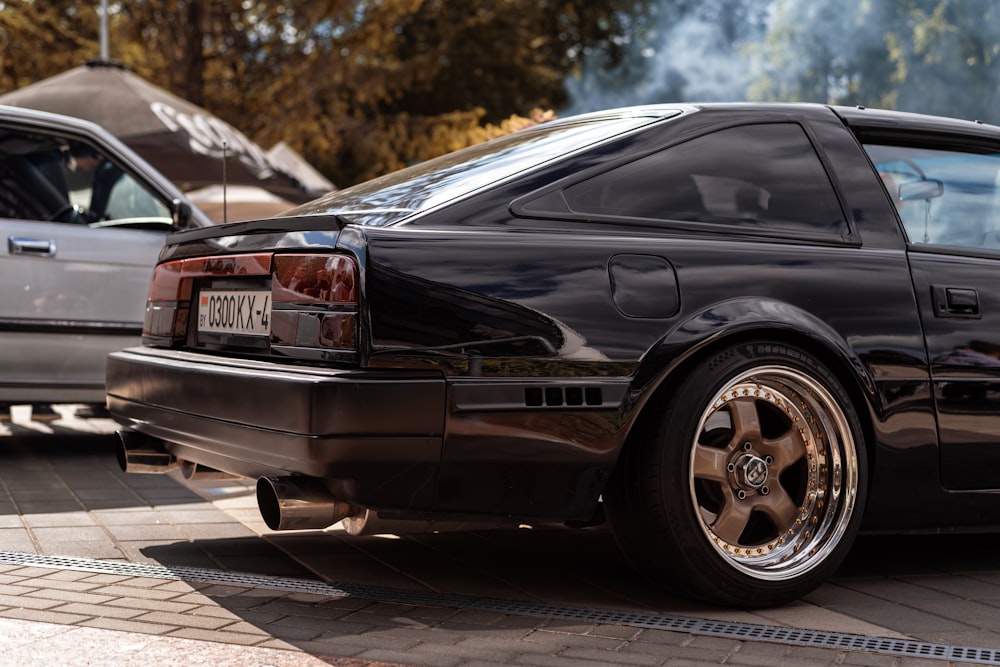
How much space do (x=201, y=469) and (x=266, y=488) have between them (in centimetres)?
86

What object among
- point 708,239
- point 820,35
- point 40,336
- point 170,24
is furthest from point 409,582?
point 820,35

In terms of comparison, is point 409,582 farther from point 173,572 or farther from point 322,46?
point 322,46

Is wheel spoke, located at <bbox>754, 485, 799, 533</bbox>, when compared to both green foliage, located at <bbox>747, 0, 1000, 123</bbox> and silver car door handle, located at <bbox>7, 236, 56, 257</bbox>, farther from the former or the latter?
green foliage, located at <bbox>747, 0, 1000, 123</bbox>

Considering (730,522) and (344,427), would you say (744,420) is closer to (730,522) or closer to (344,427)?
(730,522)

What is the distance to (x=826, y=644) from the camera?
3.27 meters

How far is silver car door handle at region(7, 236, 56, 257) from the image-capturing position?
630 centimetres

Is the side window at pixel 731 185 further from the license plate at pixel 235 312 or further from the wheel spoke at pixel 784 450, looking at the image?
the license plate at pixel 235 312

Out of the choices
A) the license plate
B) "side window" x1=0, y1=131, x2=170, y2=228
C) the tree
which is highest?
the tree

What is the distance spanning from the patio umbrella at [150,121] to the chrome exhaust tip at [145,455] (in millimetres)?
6585

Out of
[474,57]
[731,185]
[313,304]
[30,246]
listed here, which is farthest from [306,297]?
[474,57]

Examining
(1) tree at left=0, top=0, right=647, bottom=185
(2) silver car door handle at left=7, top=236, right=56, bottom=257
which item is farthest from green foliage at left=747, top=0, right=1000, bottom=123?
(2) silver car door handle at left=7, top=236, right=56, bottom=257

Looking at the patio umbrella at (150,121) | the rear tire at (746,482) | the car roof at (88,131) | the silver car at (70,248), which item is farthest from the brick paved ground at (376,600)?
the patio umbrella at (150,121)

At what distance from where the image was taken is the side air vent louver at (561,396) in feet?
10.9

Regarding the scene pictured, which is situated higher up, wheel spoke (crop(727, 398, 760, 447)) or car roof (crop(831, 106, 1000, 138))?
car roof (crop(831, 106, 1000, 138))
